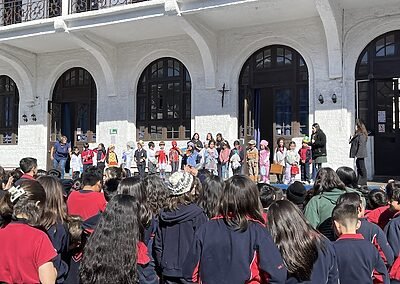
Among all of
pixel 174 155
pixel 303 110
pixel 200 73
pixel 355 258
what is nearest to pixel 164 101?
pixel 200 73

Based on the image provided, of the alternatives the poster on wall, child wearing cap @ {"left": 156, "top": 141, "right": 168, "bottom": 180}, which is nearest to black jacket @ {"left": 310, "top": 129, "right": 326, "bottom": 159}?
the poster on wall

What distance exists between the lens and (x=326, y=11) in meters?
11.2

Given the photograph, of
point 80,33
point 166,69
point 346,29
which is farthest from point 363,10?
point 80,33

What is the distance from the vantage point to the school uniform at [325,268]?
2705 millimetres

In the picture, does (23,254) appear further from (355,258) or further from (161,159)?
(161,159)

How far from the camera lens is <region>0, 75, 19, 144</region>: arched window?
16.8 meters

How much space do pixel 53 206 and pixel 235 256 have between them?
160 cm

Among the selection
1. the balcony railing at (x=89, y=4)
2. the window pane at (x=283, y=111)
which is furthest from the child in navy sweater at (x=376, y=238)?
the balcony railing at (x=89, y=4)

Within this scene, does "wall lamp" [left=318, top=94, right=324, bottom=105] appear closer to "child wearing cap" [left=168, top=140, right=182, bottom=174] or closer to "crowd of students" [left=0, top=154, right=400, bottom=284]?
"child wearing cap" [left=168, top=140, right=182, bottom=174]

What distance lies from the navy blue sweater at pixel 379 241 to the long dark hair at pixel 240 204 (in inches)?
46.7

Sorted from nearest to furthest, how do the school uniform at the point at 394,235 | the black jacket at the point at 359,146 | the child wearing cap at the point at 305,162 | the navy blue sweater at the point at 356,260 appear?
the navy blue sweater at the point at 356,260 < the school uniform at the point at 394,235 < the black jacket at the point at 359,146 < the child wearing cap at the point at 305,162

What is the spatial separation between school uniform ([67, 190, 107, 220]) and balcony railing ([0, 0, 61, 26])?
1218cm

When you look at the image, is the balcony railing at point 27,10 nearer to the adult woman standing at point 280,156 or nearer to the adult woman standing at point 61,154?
the adult woman standing at point 61,154

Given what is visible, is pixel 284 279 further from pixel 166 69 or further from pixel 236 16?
pixel 166 69
